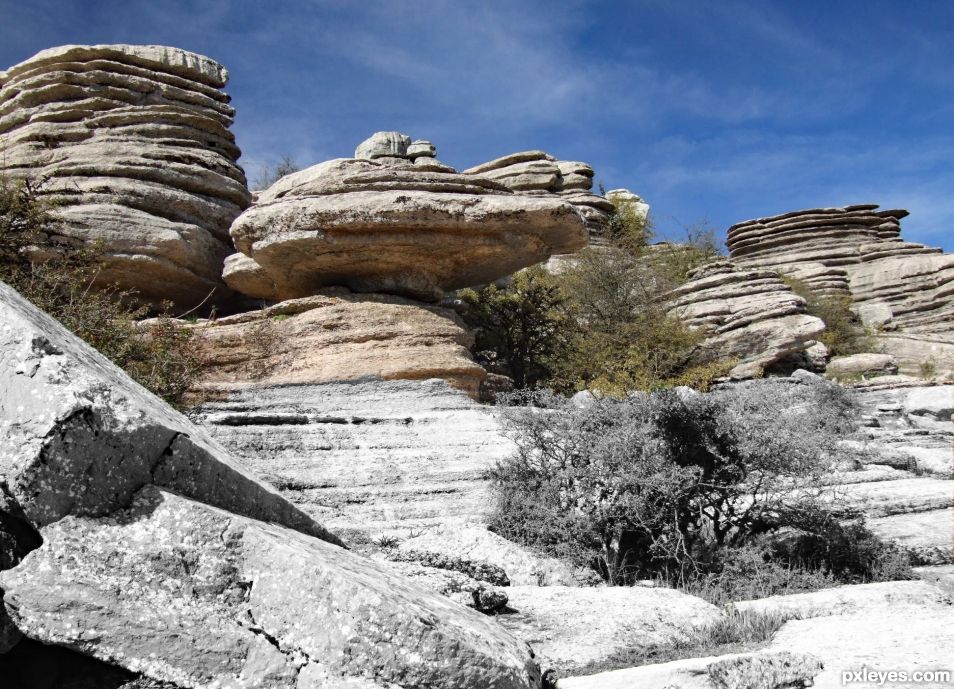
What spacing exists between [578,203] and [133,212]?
17.4 meters

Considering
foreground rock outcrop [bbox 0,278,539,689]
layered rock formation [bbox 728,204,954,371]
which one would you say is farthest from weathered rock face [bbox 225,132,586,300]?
layered rock formation [bbox 728,204,954,371]

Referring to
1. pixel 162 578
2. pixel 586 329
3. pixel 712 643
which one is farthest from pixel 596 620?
pixel 586 329

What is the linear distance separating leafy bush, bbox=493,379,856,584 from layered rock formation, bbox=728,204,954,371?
72.1 feet

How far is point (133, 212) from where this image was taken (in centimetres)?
1312

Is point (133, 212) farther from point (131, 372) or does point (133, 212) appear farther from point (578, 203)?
point (578, 203)

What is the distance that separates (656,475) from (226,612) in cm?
414

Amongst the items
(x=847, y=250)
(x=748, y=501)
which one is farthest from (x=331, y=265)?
(x=847, y=250)

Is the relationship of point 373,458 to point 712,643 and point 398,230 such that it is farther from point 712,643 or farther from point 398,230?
point 398,230

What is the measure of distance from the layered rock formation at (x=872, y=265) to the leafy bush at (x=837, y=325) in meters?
1.07

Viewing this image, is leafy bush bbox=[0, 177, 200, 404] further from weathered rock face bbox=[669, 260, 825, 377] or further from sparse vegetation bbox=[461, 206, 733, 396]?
weathered rock face bbox=[669, 260, 825, 377]

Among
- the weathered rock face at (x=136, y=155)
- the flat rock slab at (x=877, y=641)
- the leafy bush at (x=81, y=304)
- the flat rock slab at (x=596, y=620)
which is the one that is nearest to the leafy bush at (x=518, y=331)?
the weathered rock face at (x=136, y=155)

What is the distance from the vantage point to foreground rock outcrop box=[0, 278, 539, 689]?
2.44 m

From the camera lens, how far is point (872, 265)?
33156 mm

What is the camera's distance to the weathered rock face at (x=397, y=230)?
1150 cm
